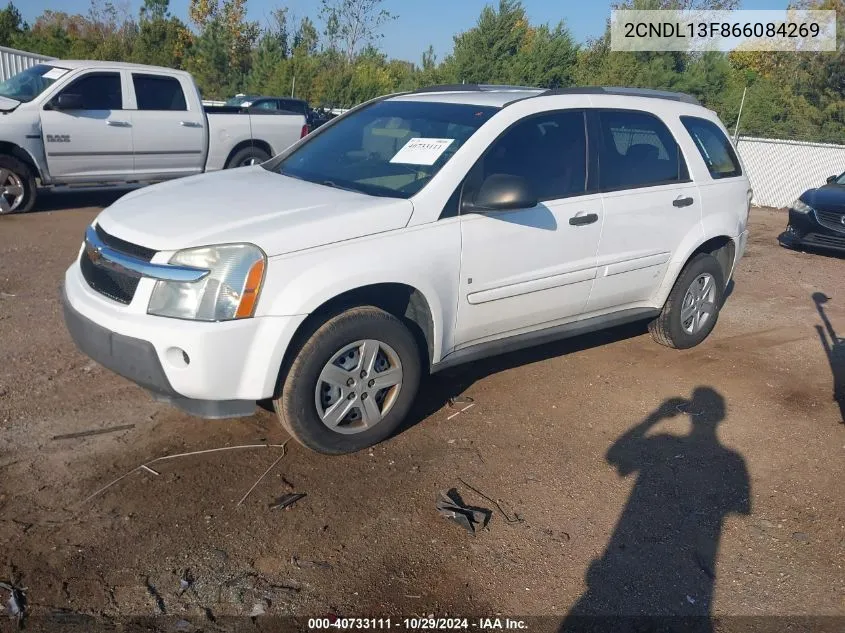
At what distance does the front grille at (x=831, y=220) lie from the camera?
10.4 meters

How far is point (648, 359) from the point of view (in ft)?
19.5

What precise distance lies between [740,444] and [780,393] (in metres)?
1.10

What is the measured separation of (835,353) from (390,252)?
14.7 ft

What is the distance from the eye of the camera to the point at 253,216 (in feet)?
12.5

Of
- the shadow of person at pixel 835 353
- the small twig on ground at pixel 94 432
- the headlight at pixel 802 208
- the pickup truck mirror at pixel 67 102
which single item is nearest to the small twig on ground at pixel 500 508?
the small twig on ground at pixel 94 432

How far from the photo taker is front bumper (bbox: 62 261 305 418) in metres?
3.48

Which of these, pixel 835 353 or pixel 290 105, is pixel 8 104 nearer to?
pixel 835 353

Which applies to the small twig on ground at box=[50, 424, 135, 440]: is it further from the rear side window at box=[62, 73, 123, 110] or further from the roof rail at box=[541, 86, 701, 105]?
the rear side window at box=[62, 73, 123, 110]

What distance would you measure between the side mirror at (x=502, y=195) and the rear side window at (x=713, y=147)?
224 cm

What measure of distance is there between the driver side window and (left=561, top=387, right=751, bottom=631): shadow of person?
5.15 feet

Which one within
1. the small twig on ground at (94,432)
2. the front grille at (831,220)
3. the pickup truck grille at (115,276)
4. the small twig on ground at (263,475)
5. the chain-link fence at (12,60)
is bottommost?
the small twig on ground at (263,475)

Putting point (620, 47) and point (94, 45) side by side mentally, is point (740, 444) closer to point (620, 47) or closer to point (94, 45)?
point (620, 47)

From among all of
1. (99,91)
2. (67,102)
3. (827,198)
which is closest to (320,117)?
(99,91)

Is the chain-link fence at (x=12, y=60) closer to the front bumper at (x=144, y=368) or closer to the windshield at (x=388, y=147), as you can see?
the windshield at (x=388, y=147)
